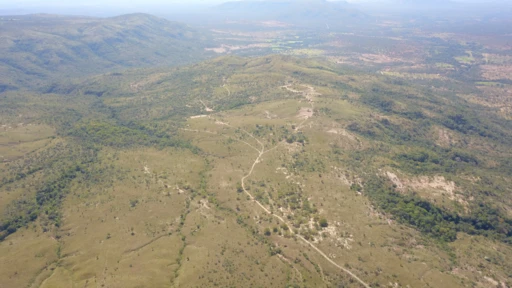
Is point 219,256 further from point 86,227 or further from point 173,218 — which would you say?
point 86,227

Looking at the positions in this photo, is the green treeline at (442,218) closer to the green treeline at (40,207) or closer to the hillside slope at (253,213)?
the hillside slope at (253,213)

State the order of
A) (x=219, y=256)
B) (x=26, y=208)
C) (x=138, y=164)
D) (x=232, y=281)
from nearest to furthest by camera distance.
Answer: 1. (x=232, y=281)
2. (x=219, y=256)
3. (x=26, y=208)
4. (x=138, y=164)

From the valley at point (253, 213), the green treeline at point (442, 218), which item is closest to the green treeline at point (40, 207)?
the valley at point (253, 213)

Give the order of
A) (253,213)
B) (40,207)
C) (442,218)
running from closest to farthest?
(442,218) < (253,213) < (40,207)

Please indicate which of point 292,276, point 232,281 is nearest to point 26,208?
point 232,281

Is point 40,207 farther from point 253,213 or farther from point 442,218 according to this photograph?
point 442,218

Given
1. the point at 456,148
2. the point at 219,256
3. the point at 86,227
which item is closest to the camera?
the point at 219,256

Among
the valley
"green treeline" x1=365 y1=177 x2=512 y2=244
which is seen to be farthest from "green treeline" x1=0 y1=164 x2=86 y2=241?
"green treeline" x1=365 y1=177 x2=512 y2=244

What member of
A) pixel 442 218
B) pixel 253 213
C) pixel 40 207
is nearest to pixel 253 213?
pixel 253 213

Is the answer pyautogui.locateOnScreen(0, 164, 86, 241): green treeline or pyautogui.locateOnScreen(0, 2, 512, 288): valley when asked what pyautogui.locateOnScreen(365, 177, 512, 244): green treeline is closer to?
pyautogui.locateOnScreen(0, 2, 512, 288): valley

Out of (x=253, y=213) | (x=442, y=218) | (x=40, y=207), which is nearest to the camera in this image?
(x=442, y=218)
